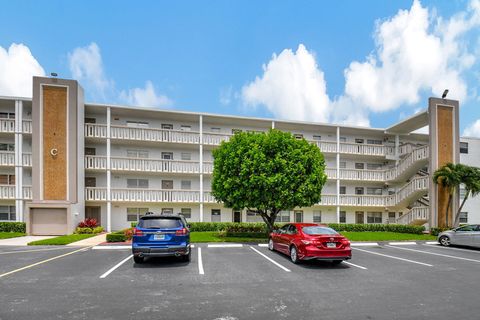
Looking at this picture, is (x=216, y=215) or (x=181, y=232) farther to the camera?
(x=216, y=215)

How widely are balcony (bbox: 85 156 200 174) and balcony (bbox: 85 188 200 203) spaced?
1.77 m

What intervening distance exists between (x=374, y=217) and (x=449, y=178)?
29.0 ft

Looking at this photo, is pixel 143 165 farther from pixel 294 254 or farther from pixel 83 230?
pixel 294 254

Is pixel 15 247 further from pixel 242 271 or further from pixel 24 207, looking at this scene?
pixel 242 271

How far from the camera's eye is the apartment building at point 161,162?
65.7 feet

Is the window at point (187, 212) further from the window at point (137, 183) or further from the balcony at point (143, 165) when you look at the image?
the window at point (137, 183)

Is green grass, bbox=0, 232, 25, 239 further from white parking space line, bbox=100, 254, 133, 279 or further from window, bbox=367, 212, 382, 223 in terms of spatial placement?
window, bbox=367, 212, 382, 223

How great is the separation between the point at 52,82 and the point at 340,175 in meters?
25.8

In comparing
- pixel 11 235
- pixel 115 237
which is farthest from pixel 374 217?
pixel 11 235

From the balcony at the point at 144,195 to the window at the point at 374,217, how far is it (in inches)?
697

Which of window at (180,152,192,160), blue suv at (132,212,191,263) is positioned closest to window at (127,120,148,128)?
window at (180,152,192,160)

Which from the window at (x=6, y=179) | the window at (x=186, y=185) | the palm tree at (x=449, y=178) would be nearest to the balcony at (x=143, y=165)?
the window at (x=186, y=185)

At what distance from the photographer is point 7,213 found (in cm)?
2223

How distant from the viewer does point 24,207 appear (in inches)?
832
